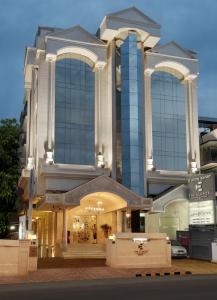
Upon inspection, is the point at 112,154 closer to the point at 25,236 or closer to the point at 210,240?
the point at 210,240

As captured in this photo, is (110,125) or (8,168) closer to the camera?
(110,125)

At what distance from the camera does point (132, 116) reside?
41.0m

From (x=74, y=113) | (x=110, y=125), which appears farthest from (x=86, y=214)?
(x=74, y=113)

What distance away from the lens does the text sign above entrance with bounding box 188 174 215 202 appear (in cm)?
2905

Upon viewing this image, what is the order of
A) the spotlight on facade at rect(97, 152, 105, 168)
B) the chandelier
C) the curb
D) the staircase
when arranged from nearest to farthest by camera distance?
the curb, the staircase, the chandelier, the spotlight on facade at rect(97, 152, 105, 168)

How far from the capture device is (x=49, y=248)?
37.7 metres

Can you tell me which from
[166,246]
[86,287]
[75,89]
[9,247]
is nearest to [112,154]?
[75,89]

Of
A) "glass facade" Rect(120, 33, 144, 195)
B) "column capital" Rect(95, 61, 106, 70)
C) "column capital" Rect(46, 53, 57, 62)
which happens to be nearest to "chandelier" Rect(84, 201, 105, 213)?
"glass facade" Rect(120, 33, 144, 195)

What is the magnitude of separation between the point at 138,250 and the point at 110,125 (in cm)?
1856

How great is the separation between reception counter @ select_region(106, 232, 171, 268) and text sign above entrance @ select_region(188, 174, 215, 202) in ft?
20.1

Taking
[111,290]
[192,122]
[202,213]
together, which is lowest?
[111,290]

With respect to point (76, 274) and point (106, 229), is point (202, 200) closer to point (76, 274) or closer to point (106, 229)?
point (106, 229)

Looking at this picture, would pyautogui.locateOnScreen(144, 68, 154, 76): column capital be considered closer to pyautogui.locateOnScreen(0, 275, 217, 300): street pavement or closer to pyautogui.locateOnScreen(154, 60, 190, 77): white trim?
pyautogui.locateOnScreen(154, 60, 190, 77): white trim

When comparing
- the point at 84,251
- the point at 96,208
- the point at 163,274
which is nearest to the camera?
the point at 163,274
